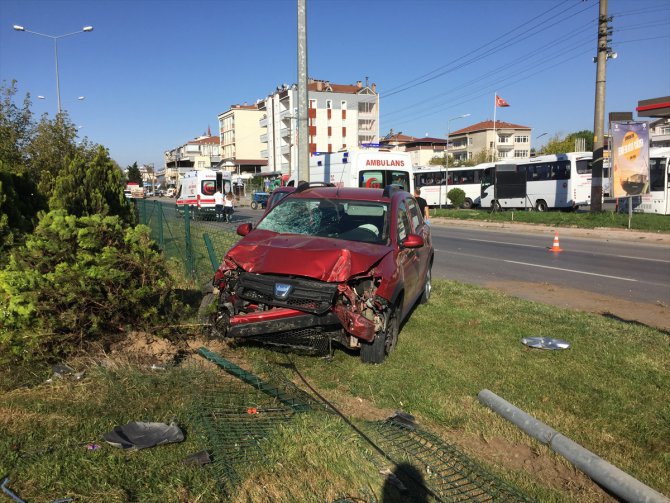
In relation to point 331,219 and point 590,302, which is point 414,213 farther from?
point 590,302

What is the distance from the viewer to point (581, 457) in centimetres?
346

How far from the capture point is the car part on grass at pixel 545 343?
595 centimetres

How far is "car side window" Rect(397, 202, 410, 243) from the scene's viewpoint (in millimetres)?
6209

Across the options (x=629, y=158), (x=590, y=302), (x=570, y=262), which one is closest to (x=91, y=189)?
(x=590, y=302)

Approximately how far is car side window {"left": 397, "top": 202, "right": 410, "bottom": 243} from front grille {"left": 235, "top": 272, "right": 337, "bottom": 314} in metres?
1.57

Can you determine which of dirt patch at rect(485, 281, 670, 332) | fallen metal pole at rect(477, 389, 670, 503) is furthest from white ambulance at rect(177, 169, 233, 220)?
fallen metal pole at rect(477, 389, 670, 503)

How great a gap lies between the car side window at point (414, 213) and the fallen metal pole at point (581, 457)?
3.30 m

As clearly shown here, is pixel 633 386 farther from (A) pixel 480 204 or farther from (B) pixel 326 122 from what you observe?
(B) pixel 326 122

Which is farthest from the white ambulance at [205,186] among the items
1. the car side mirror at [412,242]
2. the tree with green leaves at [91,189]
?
the car side mirror at [412,242]

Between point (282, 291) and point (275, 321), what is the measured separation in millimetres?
278

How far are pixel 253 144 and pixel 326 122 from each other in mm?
27094

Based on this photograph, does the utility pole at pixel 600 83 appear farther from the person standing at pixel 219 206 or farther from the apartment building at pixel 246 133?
the apartment building at pixel 246 133

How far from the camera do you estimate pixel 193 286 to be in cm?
835

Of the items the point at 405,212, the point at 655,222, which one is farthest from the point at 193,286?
the point at 655,222
